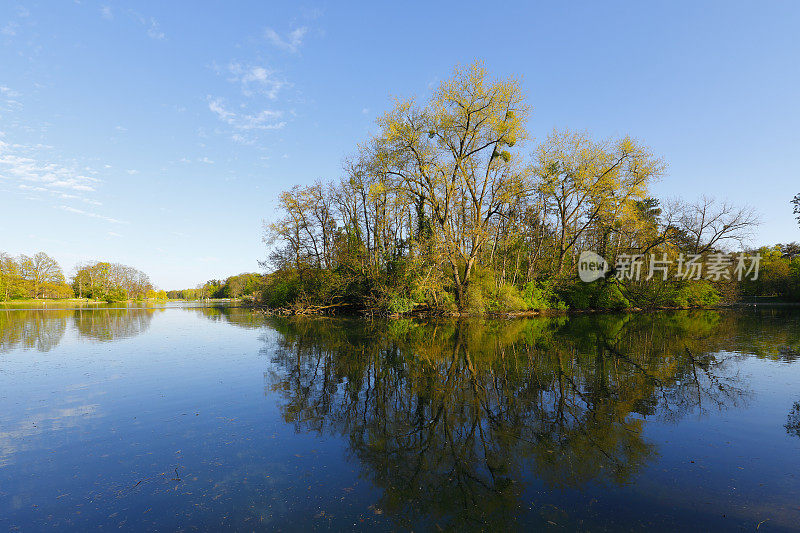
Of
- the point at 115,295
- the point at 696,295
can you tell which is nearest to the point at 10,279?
the point at 115,295

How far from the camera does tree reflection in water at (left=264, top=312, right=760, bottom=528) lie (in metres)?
3.82

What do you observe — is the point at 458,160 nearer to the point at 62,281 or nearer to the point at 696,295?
the point at 696,295

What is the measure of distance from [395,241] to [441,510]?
25527mm

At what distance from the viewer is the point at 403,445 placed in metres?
4.71

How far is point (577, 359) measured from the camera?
33.5 feet

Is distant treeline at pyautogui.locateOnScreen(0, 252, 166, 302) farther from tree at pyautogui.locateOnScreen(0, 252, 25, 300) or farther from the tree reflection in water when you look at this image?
the tree reflection in water

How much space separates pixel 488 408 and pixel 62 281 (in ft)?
309

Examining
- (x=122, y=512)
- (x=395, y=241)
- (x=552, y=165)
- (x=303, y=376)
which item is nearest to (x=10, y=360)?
(x=303, y=376)

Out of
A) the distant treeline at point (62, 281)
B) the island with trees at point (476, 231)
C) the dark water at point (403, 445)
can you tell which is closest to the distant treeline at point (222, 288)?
the distant treeline at point (62, 281)

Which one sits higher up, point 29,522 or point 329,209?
point 329,209

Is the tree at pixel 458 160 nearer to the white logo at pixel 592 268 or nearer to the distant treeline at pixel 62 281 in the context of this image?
the white logo at pixel 592 268

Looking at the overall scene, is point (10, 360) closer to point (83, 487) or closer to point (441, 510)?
point (83, 487)

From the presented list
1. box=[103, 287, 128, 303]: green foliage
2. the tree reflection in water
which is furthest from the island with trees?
box=[103, 287, 128, 303]: green foliage

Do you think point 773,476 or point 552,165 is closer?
point 773,476
